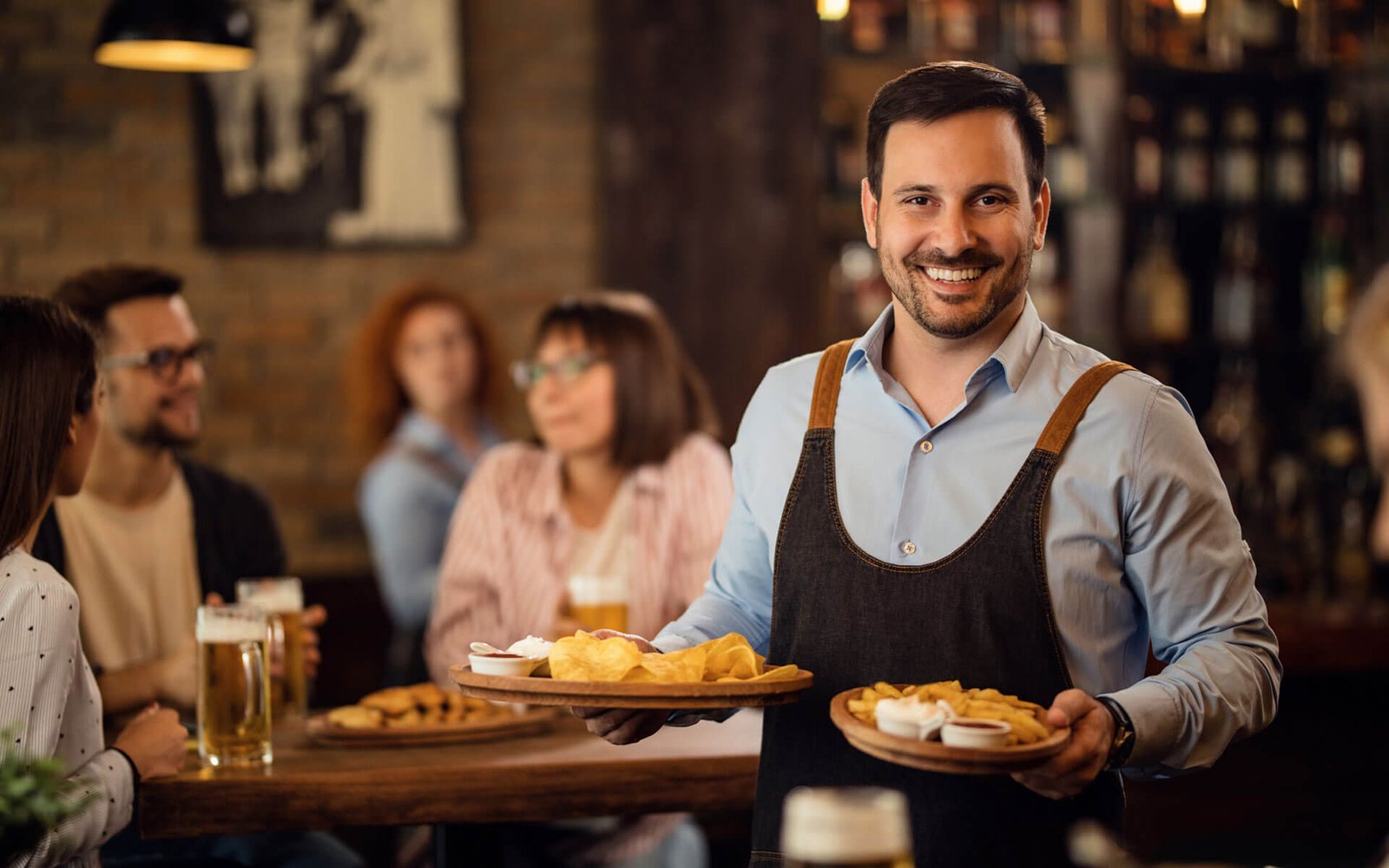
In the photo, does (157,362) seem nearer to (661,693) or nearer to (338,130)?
(661,693)

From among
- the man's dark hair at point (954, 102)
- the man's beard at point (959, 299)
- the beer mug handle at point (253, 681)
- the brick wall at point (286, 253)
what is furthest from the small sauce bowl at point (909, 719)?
the brick wall at point (286, 253)

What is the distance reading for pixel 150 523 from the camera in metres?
2.91

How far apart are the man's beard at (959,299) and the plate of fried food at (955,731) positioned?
1.59 ft

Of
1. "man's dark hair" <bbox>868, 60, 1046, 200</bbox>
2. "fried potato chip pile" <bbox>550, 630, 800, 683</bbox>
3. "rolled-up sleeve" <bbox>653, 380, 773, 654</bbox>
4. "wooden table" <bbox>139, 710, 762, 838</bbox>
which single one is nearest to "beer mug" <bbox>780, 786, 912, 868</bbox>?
"fried potato chip pile" <bbox>550, 630, 800, 683</bbox>

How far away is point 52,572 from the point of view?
1.93 metres

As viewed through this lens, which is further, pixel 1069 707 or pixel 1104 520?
pixel 1104 520

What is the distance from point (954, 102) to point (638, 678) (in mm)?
807

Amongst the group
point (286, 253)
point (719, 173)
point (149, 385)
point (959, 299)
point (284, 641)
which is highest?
point (719, 173)

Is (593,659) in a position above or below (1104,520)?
below

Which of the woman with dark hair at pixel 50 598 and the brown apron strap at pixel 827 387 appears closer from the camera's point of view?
the woman with dark hair at pixel 50 598

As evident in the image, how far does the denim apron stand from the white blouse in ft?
2.84

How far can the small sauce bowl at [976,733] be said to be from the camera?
146 centimetres

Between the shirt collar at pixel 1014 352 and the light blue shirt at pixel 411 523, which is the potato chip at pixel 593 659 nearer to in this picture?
the shirt collar at pixel 1014 352

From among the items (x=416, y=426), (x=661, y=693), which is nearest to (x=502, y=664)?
(x=661, y=693)
